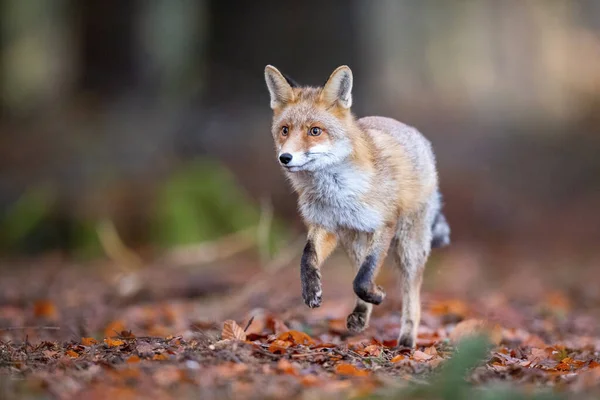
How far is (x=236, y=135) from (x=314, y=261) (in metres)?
9.94

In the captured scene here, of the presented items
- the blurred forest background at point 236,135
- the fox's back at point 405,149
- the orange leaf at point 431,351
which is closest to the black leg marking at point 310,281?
the orange leaf at point 431,351

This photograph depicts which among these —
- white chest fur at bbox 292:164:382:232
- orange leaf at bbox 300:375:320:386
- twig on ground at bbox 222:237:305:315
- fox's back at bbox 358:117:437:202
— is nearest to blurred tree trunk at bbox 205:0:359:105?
twig on ground at bbox 222:237:305:315

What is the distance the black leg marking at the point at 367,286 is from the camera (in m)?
6.28

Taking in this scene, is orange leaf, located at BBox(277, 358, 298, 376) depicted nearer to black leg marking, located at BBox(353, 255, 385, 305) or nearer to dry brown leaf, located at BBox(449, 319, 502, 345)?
black leg marking, located at BBox(353, 255, 385, 305)

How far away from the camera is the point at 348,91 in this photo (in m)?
6.59

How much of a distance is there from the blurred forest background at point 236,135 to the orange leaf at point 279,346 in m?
6.06

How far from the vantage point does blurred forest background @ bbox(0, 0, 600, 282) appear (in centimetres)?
1359

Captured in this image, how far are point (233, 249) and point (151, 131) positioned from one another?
539cm

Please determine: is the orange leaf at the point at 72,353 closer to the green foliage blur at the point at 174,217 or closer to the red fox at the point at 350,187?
the red fox at the point at 350,187

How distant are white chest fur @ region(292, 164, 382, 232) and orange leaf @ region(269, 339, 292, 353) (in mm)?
1059

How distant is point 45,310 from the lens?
9.02m

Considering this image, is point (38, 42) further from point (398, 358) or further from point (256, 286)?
point (398, 358)

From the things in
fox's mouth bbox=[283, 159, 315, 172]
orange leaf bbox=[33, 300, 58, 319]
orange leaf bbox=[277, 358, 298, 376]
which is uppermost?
fox's mouth bbox=[283, 159, 315, 172]

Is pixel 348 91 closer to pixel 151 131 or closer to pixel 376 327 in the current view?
pixel 376 327
